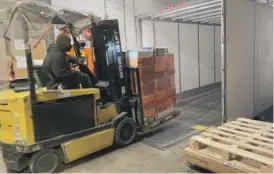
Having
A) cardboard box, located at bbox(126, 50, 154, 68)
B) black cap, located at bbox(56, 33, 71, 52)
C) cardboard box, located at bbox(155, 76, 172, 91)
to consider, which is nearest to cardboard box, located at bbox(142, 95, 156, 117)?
cardboard box, located at bbox(155, 76, 172, 91)

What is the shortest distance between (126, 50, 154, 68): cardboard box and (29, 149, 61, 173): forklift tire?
2.04 meters

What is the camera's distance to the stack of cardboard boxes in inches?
176

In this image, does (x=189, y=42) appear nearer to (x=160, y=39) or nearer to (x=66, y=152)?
(x=160, y=39)

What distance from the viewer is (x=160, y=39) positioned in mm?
7562

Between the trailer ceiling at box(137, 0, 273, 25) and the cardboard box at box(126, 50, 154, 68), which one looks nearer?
the cardboard box at box(126, 50, 154, 68)

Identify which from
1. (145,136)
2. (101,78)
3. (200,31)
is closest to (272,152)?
(145,136)

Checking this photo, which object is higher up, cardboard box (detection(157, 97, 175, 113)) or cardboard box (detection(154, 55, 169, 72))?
cardboard box (detection(154, 55, 169, 72))

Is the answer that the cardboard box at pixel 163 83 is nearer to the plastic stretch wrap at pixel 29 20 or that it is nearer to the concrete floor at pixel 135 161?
the concrete floor at pixel 135 161

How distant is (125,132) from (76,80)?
1.35 metres

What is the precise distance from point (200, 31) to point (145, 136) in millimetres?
5593

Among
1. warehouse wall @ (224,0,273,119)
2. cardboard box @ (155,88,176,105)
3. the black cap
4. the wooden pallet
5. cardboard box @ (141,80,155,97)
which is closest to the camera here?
the wooden pallet

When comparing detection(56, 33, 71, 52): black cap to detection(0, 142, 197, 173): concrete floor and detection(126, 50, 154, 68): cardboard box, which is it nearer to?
detection(126, 50, 154, 68): cardboard box

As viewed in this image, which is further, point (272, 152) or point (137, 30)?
point (137, 30)

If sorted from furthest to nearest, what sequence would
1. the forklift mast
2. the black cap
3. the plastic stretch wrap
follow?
the forklift mast < the black cap < the plastic stretch wrap
